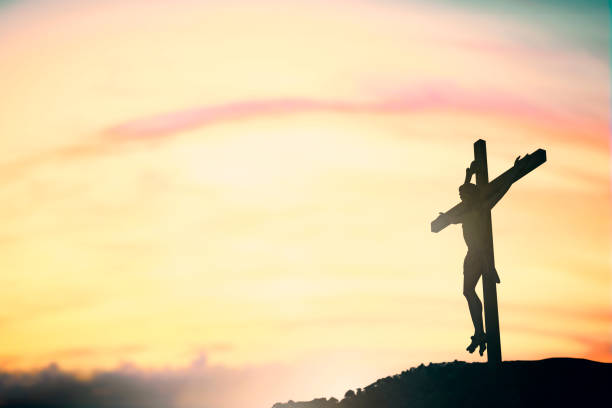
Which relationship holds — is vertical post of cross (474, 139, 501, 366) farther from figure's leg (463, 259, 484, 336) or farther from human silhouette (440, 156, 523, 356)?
figure's leg (463, 259, 484, 336)

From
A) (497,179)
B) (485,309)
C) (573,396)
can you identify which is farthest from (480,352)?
(497,179)

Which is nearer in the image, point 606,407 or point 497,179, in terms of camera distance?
point 606,407

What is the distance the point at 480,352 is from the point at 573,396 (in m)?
2.82

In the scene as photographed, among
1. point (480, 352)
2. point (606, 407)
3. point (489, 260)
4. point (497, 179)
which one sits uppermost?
point (497, 179)

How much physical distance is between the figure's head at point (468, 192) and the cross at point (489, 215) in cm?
15

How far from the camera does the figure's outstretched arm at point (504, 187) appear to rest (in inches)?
840

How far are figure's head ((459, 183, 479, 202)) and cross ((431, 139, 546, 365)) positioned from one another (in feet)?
0.49

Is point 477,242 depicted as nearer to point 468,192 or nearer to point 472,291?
point 472,291

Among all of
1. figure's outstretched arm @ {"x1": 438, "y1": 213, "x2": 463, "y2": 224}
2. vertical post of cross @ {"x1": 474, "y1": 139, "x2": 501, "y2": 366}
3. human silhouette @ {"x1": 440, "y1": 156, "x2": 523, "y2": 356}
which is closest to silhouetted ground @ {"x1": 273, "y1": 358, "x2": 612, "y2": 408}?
vertical post of cross @ {"x1": 474, "y1": 139, "x2": 501, "y2": 366}

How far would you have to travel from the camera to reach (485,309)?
2145cm

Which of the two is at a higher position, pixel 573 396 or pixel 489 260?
pixel 489 260

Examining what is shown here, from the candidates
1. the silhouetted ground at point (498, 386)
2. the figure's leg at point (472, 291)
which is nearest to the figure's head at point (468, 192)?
the figure's leg at point (472, 291)

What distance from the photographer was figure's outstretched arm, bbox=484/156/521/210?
70.0 feet

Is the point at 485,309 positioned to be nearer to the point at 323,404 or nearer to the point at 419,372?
the point at 419,372
